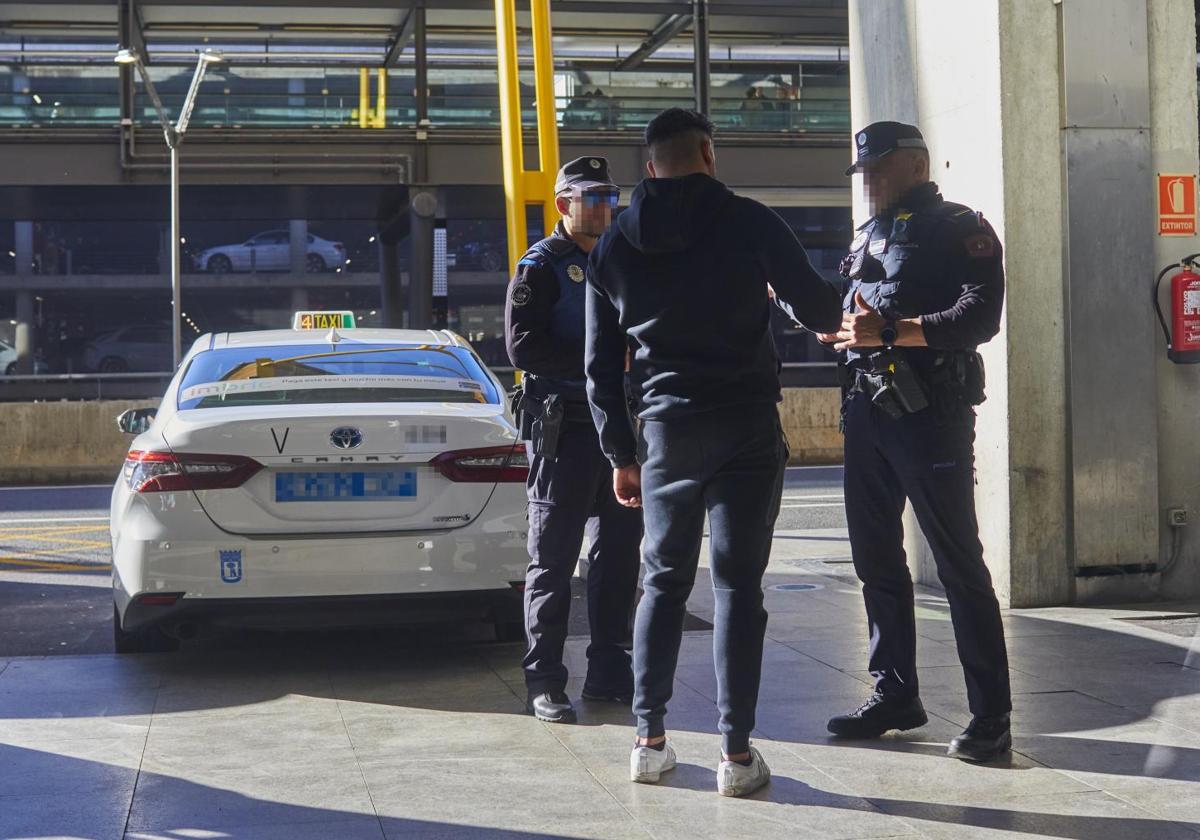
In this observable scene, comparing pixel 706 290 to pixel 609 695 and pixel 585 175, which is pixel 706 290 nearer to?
pixel 585 175

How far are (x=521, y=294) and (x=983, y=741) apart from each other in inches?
83.7

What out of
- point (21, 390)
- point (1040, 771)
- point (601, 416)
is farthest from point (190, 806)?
point (21, 390)

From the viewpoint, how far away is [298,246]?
6725 centimetres

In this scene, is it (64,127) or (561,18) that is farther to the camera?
(561,18)

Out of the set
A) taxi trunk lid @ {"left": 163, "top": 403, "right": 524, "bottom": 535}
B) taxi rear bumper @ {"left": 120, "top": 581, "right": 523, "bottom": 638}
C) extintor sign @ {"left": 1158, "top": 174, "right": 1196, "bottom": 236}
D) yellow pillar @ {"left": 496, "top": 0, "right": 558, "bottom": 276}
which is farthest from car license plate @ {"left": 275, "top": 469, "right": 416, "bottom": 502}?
yellow pillar @ {"left": 496, "top": 0, "right": 558, "bottom": 276}

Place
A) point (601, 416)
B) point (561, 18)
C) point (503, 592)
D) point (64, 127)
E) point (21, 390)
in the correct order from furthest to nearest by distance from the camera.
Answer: point (21, 390)
point (561, 18)
point (64, 127)
point (503, 592)
point (601, 416)

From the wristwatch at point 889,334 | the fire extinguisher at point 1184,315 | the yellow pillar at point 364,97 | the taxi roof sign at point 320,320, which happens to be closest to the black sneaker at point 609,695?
the wristwatch at point 889,334

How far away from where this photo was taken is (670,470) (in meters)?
4.19

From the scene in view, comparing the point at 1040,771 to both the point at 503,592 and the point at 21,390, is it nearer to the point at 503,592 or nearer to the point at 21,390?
the point at 503,592

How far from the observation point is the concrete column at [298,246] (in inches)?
→ 2638

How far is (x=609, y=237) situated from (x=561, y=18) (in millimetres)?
27401

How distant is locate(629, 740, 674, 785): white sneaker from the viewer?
4.21 metres

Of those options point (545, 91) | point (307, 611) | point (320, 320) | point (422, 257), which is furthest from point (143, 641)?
point (422, 257)

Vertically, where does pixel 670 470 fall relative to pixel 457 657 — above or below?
above
